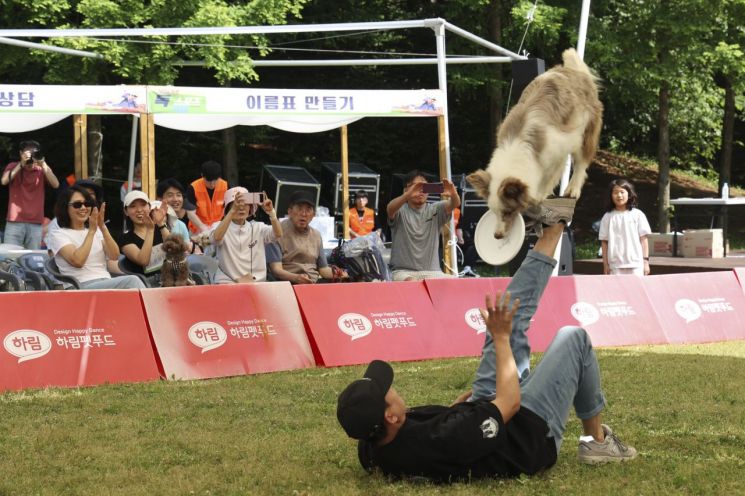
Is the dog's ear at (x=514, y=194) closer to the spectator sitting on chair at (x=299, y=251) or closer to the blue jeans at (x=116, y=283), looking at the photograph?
the blue jeans at (x=116, y=283)

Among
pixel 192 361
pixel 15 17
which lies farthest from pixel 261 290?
pixel 15 17

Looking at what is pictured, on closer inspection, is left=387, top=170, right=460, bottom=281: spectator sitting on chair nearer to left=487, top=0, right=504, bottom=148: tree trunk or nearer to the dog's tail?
the dog's tail

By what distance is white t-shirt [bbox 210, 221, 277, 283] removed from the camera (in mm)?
10922

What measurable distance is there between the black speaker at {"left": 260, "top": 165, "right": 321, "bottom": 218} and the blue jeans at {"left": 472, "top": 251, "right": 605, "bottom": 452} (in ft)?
46.3

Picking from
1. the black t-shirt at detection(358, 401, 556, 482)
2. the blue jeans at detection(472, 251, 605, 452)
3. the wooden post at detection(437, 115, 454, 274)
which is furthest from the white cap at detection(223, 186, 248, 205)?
the black t-shirt at detection(358, 401, 556, 482)

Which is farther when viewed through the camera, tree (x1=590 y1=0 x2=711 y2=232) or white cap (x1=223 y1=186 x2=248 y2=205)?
tree (x1=590 y1=0 x2=711 y2=232)

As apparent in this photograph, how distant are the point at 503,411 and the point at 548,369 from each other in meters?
0.46

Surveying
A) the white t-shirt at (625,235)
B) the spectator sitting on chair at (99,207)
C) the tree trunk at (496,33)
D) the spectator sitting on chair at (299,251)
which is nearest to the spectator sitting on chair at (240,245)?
the spectator sitting on chair at (299,251)

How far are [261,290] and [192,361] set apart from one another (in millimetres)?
1048

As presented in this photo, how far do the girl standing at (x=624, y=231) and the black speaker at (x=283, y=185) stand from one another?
7.97m

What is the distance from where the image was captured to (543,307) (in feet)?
37.2

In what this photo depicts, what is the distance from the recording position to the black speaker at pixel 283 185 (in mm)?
19578

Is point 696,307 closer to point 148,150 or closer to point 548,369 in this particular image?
point 148,150

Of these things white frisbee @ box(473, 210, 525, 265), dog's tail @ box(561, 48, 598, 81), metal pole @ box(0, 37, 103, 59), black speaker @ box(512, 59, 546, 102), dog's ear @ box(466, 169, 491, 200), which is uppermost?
metal pole @ box(0, 37, 103, 59)
